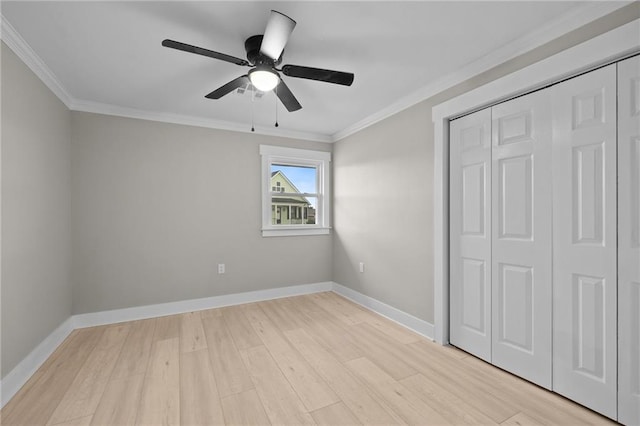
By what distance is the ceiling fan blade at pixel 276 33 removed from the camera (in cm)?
151

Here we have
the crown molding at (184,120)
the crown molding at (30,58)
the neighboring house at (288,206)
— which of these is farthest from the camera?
the neighboring house at (288,206)

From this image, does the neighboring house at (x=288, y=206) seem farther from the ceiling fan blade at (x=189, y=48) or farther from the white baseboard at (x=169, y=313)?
the ceiling fan blade at (x=189, y=48)

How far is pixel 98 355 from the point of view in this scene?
248 cm

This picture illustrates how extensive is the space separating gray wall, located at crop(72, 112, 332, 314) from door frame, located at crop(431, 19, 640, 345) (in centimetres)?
215

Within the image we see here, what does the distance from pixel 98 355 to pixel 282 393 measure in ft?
5.68

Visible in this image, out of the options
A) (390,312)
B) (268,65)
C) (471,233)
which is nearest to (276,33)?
(268,65)

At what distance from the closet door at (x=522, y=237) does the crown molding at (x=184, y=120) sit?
260 centimetres

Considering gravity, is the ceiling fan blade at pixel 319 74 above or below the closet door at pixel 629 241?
above

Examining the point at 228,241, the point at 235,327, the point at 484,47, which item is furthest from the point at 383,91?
the point at 235,327

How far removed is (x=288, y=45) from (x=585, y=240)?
7.70ft

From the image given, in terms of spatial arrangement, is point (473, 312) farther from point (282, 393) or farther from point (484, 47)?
point (484, 47)

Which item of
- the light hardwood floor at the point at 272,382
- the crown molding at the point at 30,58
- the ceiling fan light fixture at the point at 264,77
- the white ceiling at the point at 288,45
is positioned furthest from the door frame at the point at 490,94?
the crown molding at the point at 30,58

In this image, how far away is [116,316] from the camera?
3244mm

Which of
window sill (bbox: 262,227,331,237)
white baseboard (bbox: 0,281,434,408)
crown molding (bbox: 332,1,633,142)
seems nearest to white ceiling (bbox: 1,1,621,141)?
crown molding (bbox: 332,1,633,142)
